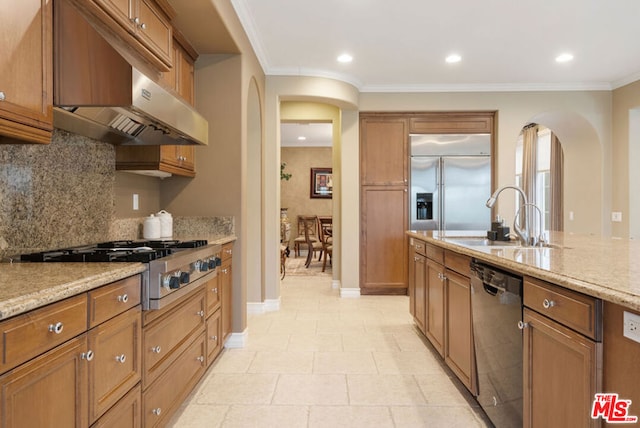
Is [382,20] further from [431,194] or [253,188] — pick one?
[431,194]

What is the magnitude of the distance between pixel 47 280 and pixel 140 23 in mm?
1411

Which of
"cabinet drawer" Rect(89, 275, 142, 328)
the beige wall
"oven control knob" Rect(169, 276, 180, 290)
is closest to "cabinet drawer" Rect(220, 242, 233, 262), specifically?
"oven control knob" Rect(169, 276, 180, 290)

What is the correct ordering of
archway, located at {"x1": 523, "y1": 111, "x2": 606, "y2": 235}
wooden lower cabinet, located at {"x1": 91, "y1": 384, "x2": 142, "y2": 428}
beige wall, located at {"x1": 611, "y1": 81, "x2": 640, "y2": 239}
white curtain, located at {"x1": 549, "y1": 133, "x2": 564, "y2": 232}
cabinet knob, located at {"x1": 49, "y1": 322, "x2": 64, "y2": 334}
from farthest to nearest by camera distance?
white curtain, located at {"x1": 549, "y1": 133, "x2": 564, "y2": 232}, archway, located at {"x1": 523, "y1": 111, "x2": 606, "y2": 235}, beige wall, located at {"x1": 611, "y1": 81, "x2": 640, "y2": 239}, wooden lower cabinet, located at {"x1": 91, "y1": 384, "x2": 142, "y2": 428}, cabinet knob, located at {"x1": 49, "y1": 322, "x2": 64, "y2": 334}

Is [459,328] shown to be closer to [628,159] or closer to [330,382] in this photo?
[330,382]

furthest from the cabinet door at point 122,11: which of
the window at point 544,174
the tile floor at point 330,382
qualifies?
the window at point 544,174

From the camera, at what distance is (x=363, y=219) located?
→ 15.8 ft

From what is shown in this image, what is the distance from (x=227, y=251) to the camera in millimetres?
2838

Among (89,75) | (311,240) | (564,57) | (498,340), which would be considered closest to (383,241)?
(311,240)

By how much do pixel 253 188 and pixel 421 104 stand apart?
7.92 feet

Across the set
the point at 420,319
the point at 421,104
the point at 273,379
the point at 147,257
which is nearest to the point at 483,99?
the point at 421,104

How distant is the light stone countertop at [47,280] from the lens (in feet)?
3.03

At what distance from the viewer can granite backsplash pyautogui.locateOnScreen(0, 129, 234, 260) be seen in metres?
1.69

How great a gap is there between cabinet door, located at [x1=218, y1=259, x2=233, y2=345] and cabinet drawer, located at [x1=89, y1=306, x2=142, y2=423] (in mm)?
1156

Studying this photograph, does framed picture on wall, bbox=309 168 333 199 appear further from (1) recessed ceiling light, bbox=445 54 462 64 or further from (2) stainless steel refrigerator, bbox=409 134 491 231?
(1) recessed ceiling light, bbox=445 54 462 64
